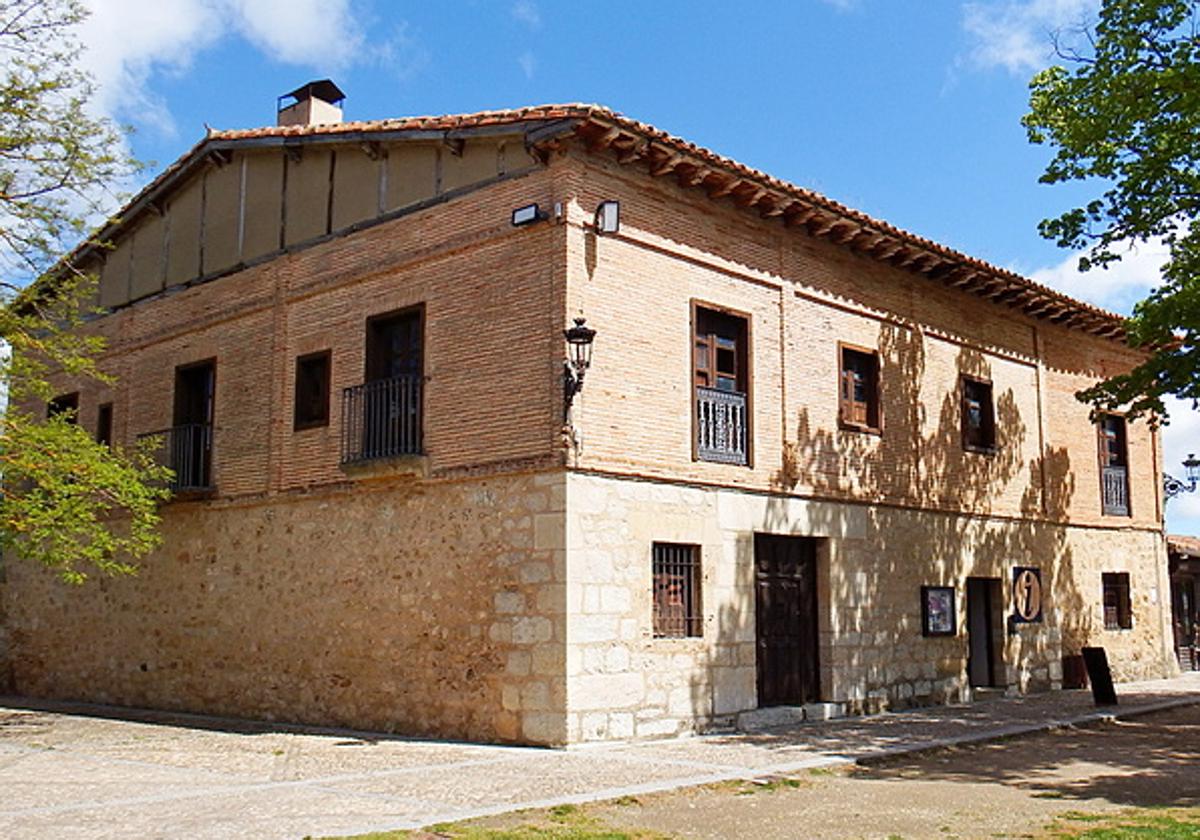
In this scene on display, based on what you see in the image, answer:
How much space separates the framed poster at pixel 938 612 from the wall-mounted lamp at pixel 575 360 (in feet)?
22.3

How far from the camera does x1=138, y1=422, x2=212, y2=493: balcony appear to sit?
16.3m

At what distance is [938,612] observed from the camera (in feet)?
53.3

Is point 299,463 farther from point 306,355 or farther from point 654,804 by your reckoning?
point 654,804

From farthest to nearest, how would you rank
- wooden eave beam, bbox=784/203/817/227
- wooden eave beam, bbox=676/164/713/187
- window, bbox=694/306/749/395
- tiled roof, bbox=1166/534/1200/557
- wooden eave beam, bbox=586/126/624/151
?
tiled roof, bbox=1166/534/1200/557 → wooden eave beam, bbox=784/203/817/227 → window, bbox=694/306/749/395 → wooden eave beam, bbox=676/164/713/187 → wooden eave beam, bbox=586/126/624/151

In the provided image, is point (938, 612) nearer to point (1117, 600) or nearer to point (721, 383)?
point (721, 383)

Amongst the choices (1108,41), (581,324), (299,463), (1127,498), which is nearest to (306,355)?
(299,463)

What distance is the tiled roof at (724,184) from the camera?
12.2 metres

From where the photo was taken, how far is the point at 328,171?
1512cm

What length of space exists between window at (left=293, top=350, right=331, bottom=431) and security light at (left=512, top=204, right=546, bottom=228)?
12.2 ft

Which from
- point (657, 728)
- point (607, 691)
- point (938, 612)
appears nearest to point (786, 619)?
point (657, 728)

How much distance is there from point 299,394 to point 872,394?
745 cm

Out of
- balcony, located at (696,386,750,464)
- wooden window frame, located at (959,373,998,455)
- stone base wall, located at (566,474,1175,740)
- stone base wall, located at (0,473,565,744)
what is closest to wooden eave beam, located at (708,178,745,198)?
balcony, located at (696,386,750,464)

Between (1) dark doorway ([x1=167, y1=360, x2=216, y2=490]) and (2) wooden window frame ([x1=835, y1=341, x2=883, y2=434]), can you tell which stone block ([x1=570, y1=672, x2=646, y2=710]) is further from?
(1) dark doorway ([x1=167, y1=360, x2=216, y2=490])

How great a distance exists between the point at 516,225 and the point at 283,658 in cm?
610
